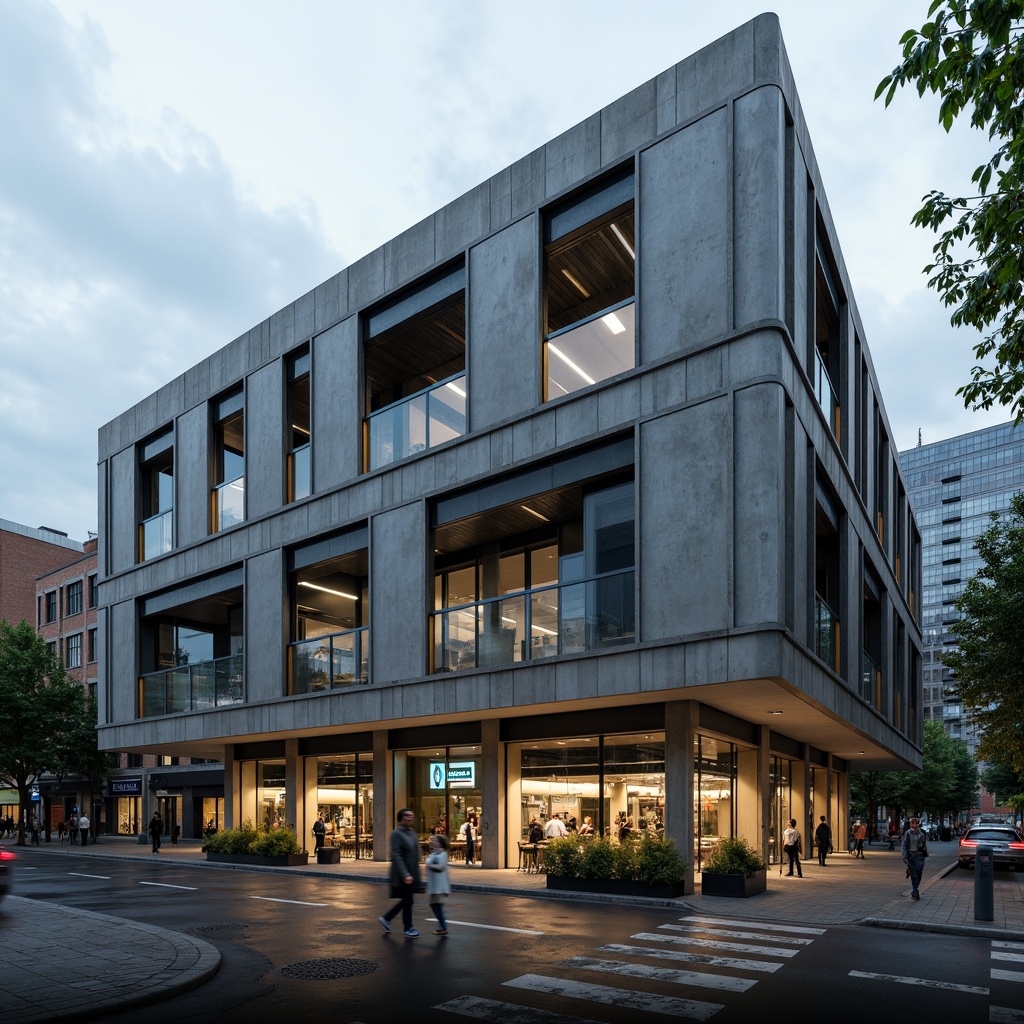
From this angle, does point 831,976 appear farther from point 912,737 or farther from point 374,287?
point 912,737

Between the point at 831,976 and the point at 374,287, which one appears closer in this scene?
the point at 831,976

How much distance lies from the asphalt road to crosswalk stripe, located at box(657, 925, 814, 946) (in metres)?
0.04

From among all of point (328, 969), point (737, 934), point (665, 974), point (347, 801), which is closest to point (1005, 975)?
point (737, 934)

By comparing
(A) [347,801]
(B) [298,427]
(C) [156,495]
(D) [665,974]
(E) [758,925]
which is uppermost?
(B) [298,427]

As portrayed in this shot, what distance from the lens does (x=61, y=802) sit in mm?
63562

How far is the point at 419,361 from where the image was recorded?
28078mm

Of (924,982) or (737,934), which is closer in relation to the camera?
(924,982)

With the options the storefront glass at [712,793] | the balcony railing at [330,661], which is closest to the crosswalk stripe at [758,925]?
the storefront glass at [712,793]

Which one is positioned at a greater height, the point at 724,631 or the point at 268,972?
the point at 724,631

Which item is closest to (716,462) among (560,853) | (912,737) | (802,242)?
(802,242)

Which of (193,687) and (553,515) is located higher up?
(553,515)

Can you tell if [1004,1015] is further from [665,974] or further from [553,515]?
[553,515]

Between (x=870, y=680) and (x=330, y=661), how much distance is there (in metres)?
16.1

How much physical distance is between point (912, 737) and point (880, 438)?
47.1ft
